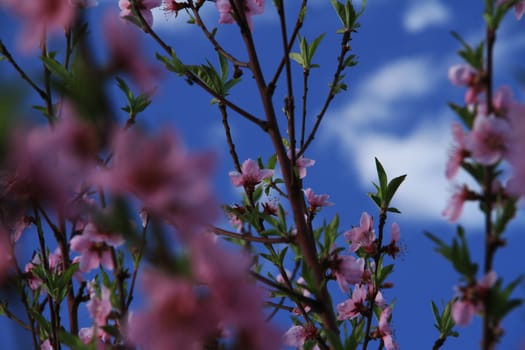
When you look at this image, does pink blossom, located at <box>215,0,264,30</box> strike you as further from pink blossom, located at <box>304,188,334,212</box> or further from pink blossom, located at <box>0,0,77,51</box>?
pink blossom, located at <box>0,0,77,51</box>

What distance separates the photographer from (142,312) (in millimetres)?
981

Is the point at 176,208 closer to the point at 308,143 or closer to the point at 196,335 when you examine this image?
the point at 196,335

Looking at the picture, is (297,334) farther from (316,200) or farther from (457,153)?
(457,153)

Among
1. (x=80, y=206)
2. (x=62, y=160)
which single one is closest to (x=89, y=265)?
(x=80, y=206)

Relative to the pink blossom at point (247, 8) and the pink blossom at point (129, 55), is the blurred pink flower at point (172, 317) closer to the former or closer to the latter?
the pink blossom at point (129, 55)

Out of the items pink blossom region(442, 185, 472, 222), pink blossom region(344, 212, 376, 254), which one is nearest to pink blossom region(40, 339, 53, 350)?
pink blossom region(344, 212, 376, 254)

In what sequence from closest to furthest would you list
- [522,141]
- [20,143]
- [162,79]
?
[20,143], [162,79], [522,141]

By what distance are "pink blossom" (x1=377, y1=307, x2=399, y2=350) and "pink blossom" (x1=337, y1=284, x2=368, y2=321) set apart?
11 centimetres

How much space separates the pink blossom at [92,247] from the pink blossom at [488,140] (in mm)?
1015

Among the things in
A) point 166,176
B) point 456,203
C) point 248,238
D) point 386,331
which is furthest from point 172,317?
point 386,331

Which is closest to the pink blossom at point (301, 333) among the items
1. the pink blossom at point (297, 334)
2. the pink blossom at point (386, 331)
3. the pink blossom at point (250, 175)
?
the pink blossom at point (297, 334)

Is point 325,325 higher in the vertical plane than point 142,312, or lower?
higher

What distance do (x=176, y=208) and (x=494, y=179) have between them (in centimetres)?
98

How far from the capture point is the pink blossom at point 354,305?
2740 mm
